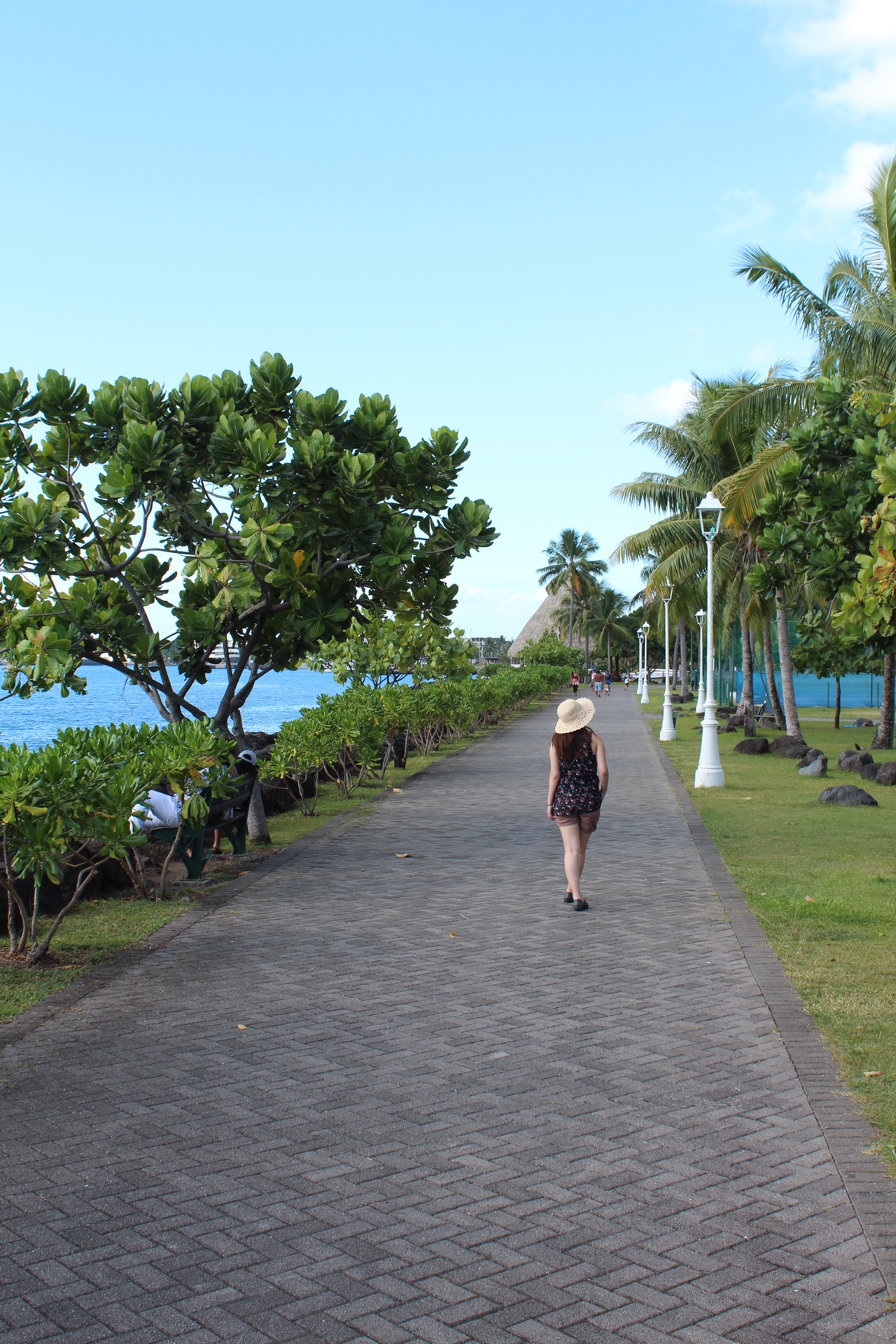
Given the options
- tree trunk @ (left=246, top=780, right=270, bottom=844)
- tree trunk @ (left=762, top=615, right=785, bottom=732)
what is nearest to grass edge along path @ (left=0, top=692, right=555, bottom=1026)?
tree trunk @ (left=246, top=780, right=270, bottom=844)

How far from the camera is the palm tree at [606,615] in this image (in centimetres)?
10106

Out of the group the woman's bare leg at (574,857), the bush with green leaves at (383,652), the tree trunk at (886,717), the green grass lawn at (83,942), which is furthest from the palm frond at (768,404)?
the green grass lawn at (83,942)

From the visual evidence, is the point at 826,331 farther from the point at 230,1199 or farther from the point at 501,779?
the point at 230,1199

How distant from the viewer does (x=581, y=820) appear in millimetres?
8570

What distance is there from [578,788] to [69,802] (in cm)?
381

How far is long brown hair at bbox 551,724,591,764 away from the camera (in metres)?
8.64

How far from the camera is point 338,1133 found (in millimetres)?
4344

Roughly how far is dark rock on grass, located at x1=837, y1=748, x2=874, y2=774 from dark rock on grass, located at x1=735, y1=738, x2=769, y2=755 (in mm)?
3897

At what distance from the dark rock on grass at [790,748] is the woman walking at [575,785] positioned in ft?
45.3

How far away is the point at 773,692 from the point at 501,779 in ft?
45.1

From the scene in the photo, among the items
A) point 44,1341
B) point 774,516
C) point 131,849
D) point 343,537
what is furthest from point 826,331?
point 44,1341

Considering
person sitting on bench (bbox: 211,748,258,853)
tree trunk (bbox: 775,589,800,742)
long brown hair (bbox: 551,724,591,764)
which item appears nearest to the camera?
long brown hair (bbox: 551,724,591,764)

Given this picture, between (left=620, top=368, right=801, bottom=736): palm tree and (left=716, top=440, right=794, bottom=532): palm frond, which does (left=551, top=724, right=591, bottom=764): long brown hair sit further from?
(left=620, top=368, right=801, bottom=736): palm tree

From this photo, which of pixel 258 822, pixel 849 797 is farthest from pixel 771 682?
pixel 258 822
